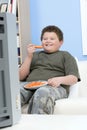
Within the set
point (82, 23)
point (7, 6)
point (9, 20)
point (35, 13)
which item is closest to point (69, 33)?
point (82, 23)

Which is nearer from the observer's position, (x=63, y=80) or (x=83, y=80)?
(x=63, y=80)

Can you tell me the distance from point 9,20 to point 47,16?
2.80 m

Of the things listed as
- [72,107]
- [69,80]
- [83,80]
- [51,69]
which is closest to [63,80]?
[69,80]

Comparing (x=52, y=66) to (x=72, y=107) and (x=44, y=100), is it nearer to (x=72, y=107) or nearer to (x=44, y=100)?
(x=44, y=100)

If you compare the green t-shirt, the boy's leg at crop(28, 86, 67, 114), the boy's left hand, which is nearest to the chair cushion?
the boy's leg at crop(28, 86, 67, 114)

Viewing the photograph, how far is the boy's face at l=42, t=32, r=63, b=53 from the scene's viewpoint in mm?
1916

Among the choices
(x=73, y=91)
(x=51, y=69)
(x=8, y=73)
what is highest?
(x=8, y=73)

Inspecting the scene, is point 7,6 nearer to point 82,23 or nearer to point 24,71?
point 82,23

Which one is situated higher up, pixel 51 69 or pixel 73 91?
pixel 51 69

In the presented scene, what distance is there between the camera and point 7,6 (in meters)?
3.35

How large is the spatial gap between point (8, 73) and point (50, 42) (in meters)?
1.27

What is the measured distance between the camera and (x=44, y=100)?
141 centimetres

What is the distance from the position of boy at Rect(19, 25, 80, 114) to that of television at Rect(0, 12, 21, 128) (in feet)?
2.61

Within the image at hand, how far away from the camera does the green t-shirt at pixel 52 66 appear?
5.85 feet
